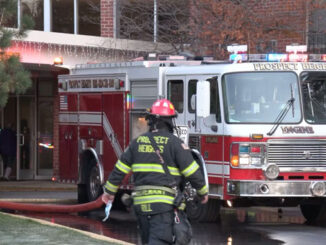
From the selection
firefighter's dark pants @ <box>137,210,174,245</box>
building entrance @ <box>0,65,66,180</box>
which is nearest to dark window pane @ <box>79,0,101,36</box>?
building entrance @ <box>0,65,66,180</box>

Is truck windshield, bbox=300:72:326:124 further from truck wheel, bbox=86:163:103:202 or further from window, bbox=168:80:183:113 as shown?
truck wheel, bbox=86:163:103:202

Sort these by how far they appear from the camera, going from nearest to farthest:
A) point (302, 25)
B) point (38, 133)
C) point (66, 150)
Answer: point (66, 150), point (302, 25), point (38, 133)

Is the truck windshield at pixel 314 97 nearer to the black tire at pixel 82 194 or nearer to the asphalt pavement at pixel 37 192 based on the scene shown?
the black tire at pixel 82 194

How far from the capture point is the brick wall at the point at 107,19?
2181cm

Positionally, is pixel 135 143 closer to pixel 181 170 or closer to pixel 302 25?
pixel 181 170

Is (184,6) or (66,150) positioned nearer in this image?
(66,150)

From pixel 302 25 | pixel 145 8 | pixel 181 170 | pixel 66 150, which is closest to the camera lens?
pixel 181 170

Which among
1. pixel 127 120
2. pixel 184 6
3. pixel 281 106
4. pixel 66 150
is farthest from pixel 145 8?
pixel 281 106

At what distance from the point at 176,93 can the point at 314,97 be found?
7.02 feet

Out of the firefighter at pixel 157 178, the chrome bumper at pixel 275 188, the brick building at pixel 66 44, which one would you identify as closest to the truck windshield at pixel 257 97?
the chrome bumper at pixel 275 188

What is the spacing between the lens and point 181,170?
785cm

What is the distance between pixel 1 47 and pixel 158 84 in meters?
2.48

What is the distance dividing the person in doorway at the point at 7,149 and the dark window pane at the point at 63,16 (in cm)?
297

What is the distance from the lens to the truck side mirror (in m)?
13.0
